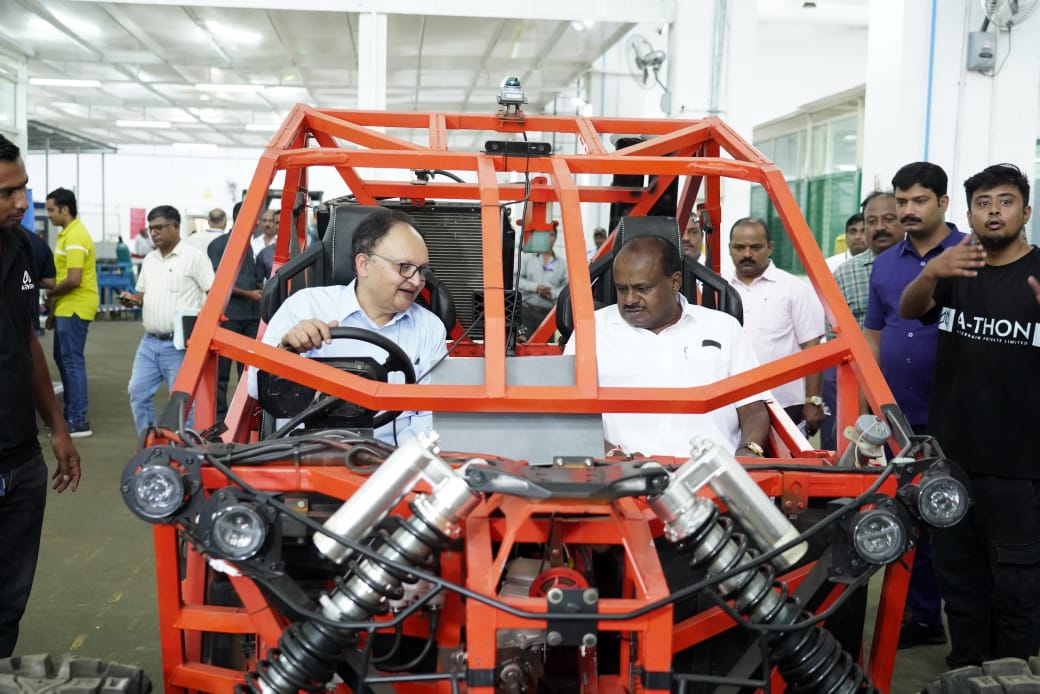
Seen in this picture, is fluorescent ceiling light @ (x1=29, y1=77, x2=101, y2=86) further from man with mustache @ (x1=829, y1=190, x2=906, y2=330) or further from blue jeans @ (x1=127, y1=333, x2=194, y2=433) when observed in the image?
man with mustache @ (x1=829, y1=190, x2=906, y2=330)

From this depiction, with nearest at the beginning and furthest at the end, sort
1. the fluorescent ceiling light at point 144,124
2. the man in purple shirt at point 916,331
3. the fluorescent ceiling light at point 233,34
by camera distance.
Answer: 1. the man in purple shirt at point 916,331
2. the fluorescent ceiling light at point 233,34
3. the fluorescent ceiling light at point 144,124

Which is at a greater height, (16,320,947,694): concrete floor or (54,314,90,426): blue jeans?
(54,314,90,426): blue jeans

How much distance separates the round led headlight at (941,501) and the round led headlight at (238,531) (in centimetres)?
144

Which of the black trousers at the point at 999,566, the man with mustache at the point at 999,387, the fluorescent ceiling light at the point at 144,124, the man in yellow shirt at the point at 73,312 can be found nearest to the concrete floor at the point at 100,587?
the black trousers at the point at 999,566

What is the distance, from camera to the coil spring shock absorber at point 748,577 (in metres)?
2.18

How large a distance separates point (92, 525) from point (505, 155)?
11.7ft

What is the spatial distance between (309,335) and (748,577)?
1.50m

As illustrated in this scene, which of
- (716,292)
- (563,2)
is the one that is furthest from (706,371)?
(563,2)

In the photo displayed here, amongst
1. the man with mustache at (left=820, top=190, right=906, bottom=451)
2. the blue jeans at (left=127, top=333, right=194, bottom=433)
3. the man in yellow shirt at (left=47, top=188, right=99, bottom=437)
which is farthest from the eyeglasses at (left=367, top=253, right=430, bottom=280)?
the man in yellow shirt at (left=47, top=188, right=99, bottom=437)

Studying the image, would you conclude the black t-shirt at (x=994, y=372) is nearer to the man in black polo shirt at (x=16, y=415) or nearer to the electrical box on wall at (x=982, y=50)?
the man in black polo shirt at (x=16, y=415)

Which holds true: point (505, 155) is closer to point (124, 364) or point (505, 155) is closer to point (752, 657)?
point (752, 657)

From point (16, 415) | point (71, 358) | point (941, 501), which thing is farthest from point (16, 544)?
point (71, 358)

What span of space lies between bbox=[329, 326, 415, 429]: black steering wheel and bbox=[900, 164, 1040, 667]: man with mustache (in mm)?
1719

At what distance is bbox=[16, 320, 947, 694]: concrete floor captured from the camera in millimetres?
3973
